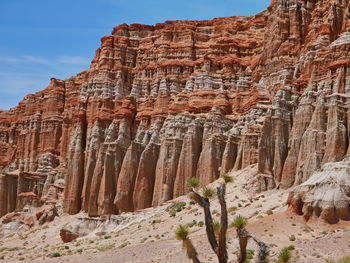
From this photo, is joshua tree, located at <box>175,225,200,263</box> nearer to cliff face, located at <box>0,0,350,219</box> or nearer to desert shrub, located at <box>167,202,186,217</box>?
cliff face, located at <box>0,0,350,219</box>

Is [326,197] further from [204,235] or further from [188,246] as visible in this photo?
[188,246]

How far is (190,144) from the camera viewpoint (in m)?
68.3

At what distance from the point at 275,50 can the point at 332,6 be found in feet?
29.3

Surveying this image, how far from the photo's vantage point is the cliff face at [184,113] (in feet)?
179

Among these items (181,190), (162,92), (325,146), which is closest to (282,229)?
(325,146)

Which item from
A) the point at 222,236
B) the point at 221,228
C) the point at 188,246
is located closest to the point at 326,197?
the point at 188,246

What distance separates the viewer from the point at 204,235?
40.1 meters

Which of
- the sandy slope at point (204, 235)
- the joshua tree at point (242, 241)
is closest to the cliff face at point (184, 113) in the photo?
the sandy slope at point (204, 235)

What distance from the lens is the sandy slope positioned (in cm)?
3531

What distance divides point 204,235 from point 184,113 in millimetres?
33452

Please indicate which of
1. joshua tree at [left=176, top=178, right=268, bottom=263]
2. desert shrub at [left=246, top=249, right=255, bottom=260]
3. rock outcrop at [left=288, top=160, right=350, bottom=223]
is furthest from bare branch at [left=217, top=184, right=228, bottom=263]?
rock outcrop at [left=288, top=160, right=350, bottom=223]

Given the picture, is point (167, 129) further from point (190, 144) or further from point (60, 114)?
point (60, 114)

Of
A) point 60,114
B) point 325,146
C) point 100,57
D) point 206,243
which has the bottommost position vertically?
point 206,243

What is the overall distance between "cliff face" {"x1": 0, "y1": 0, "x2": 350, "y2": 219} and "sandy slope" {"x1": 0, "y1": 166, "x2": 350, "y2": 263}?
4215 millimetres
